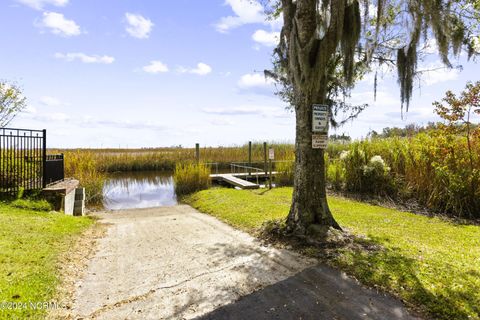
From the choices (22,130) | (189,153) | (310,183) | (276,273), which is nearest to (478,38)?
(310,183)

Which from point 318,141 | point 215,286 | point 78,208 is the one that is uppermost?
point 318,141

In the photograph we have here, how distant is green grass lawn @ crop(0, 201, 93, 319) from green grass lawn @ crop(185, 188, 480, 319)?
296cm

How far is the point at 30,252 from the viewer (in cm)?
388

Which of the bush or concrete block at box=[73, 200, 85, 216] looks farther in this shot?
the bush

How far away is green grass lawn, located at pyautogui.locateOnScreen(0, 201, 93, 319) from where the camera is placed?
9.22 feet

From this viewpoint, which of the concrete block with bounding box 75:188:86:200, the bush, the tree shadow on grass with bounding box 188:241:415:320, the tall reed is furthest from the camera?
the bush

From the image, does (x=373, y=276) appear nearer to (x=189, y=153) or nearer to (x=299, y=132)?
(x=299, y=132)

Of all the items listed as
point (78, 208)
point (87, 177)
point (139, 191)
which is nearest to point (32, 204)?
point (78, 208)

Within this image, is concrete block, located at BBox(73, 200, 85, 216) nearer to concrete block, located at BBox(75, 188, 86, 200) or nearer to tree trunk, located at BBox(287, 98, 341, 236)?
concrete block, located at BBox(75, 188, 86, 200)

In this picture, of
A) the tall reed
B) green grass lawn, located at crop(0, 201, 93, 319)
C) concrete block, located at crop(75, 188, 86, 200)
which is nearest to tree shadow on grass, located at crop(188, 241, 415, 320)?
green grass lawn, located at crop(0, 201, 93, 319)

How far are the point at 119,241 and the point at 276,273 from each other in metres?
2.97

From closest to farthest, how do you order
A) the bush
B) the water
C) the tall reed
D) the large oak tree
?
the large oak tree < the tall reed < the water < the bush

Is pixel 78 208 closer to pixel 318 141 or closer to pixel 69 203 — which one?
pixel 69 203

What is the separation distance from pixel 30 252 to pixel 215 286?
2.48 m
